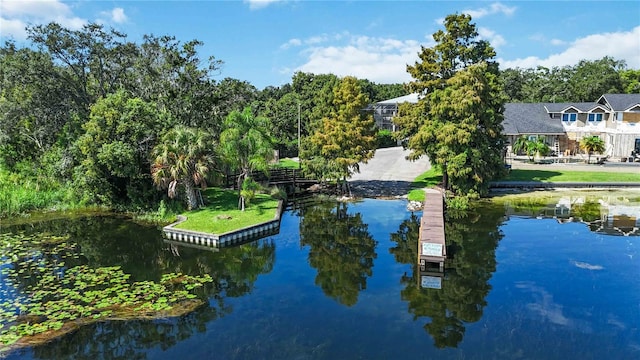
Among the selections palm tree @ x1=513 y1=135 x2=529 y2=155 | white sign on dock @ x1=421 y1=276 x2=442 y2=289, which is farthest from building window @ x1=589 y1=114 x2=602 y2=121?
white sign on dock @ x1=421 y1=276 x2=442 y2=289

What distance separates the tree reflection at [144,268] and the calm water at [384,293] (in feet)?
0.19

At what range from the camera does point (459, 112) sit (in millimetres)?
30734

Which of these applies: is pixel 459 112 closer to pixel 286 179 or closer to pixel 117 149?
pixel 286 179

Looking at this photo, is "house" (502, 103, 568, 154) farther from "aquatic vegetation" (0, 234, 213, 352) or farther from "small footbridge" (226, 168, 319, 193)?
"aquatic vegetation" (0, 234, 213, 352)

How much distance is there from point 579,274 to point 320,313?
11.0 meters

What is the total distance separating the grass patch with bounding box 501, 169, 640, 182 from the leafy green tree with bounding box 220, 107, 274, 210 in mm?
21742

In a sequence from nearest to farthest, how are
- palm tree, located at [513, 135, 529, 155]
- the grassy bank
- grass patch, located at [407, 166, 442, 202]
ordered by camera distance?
the grassy bank
grass patch, located at [407, 166, 442, 202]
palm tree, located at [513, 135, 529, 155]

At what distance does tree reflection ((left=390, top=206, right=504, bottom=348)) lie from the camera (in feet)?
46.0

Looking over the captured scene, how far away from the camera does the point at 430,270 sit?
18.3m

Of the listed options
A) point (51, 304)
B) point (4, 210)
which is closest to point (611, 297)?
point (51, 304)

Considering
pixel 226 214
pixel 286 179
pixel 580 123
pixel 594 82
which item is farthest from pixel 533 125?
pixel 226 214

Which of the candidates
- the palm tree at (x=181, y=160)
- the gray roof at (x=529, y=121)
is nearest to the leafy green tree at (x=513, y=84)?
the gray roof at (x=529, y=121)

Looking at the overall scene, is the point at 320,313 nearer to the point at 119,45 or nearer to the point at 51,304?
the point at 51,304

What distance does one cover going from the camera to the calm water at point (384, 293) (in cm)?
1252
